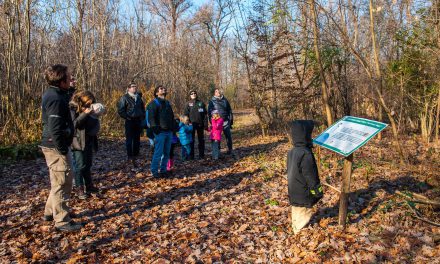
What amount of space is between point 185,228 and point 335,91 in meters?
7.45

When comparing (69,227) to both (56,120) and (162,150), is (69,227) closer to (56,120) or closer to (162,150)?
(56,120)

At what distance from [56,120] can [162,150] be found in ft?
9.88

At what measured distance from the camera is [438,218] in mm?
4898

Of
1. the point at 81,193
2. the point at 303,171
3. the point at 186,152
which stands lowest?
the point at 81,193

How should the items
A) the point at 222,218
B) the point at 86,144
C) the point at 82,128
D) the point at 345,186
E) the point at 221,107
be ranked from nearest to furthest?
the point at 345,186, the point at 222,218, the point at 82,128, the point at 86,144, the point at 221,107

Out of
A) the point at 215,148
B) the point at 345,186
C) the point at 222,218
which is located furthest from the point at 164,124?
the point at 345,186

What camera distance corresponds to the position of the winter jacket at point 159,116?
7035 mm

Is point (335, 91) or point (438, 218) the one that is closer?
point (438, 218)

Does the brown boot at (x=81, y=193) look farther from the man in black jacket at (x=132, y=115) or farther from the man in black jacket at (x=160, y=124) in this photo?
the man in black jacket at (x=132, y=115)

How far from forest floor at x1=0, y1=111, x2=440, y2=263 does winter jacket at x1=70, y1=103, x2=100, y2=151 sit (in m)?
1.08

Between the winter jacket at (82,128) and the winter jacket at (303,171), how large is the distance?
344 cm

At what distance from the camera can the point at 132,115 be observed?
8.40 metres

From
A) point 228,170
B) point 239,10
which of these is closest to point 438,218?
point 228,170

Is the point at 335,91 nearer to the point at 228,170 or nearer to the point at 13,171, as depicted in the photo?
the point at 228,170
